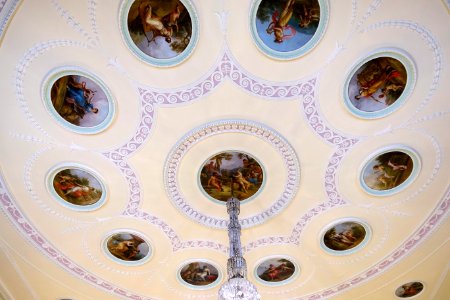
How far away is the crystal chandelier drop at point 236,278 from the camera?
6285mm

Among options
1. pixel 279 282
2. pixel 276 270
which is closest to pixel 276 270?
pixel 276 270

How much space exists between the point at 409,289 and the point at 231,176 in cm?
645

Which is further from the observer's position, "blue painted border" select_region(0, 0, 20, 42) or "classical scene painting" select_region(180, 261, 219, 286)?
"classical scene painting" select_region(180, 261, 219, 286)

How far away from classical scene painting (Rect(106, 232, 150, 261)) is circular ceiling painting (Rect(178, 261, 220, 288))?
1.34 m

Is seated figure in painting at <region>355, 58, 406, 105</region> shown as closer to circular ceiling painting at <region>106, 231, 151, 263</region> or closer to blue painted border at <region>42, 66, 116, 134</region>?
blue painted border at <region>42, 66, 116, 134</region>

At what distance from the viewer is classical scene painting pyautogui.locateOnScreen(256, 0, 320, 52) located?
622 cm

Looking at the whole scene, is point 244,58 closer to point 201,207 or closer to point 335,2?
point 335,2

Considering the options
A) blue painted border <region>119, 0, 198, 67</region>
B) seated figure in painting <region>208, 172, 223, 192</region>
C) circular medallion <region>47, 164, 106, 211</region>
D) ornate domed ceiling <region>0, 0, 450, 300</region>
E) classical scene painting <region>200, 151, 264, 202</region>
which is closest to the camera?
blue painted border <region>119, 0, 198, 67</region>

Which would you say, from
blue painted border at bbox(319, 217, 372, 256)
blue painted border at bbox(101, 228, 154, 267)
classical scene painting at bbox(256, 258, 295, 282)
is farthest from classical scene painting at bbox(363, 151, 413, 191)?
blue painted border at bbox(101, 228, 154, 267)

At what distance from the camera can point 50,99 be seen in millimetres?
7047

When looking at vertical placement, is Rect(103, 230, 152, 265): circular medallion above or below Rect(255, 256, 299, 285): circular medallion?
below

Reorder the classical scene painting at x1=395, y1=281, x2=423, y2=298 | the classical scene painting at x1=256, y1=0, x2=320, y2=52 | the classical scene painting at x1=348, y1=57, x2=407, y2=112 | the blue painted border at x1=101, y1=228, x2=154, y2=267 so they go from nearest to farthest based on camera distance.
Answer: the classical scene painting at x1=256, y1=0, x2=320, y2=52, the classical scene painting at x1=348, y1=57, x2=407, y2=112, the blue painted border at x1=101, y1=228, x2=154, y2=267, the classical scene painting at x1=395, y1=281, x2=423, y2=298

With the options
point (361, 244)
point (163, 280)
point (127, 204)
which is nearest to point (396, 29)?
point (361, 244)

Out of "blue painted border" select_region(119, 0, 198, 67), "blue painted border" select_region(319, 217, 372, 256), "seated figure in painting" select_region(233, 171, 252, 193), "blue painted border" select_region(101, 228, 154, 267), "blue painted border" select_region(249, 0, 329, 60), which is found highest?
"blue painted border" select_region(249, 0, 329, 60)
